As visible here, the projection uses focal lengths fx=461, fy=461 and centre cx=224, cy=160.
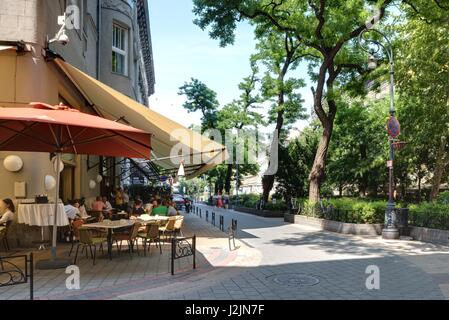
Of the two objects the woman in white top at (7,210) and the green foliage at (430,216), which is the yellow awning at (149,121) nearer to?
the woman in white top at (7,210)

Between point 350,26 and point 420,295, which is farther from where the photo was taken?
point 350,26

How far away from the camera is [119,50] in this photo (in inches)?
941

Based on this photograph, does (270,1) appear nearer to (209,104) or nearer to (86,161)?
(86,161)

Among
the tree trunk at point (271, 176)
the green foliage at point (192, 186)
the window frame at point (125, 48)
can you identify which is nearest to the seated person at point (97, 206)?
the window frame at point (125, 48)

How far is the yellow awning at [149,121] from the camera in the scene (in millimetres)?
12666

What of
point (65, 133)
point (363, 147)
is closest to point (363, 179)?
point (363, 147)

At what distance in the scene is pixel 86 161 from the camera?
19.7 metres

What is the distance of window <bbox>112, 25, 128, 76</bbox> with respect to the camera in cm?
2370

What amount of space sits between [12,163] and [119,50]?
1309 cm

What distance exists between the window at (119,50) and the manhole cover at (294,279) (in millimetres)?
17110

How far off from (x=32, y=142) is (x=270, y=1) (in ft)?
52.5

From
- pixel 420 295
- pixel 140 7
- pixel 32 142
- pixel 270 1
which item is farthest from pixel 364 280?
pixel 140 7
